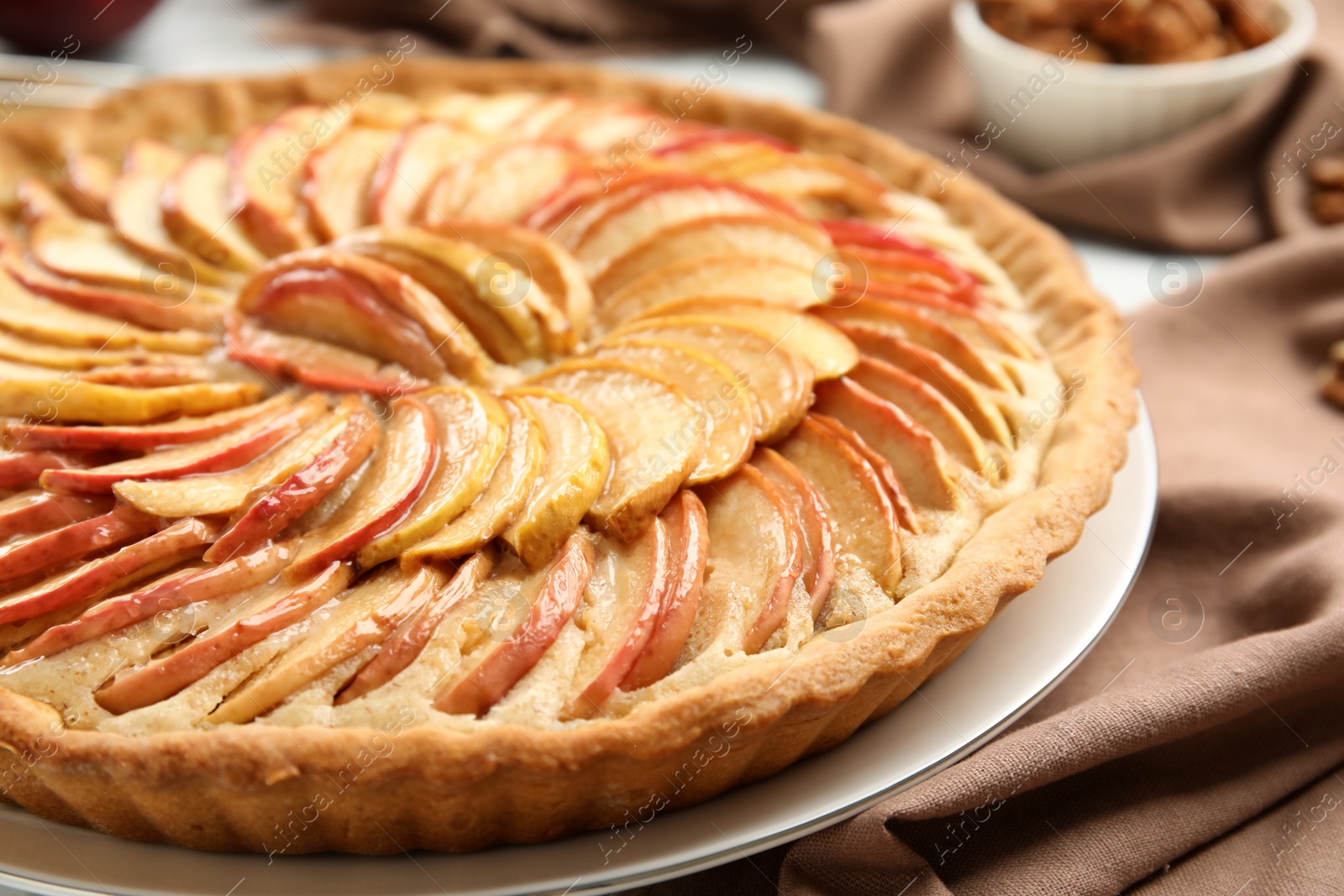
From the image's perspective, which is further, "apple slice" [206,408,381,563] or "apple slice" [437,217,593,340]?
"apple slice" [437,217,593,340]

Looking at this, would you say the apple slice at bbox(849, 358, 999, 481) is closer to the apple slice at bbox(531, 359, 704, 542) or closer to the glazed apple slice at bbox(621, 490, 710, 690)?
the apple slice at bbox(531, 359, 704, 542)

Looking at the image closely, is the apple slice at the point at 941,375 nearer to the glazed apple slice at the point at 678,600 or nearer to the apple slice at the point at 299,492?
the glazed apple slice at the point at 678,600

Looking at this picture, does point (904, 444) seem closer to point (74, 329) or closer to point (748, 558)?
point (748, 558)

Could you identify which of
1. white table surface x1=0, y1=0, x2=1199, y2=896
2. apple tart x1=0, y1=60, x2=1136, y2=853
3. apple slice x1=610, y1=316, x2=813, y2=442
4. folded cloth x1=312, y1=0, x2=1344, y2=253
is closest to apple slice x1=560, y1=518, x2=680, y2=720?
apple tart x1=0, y1=60, x2=1136, y2=853

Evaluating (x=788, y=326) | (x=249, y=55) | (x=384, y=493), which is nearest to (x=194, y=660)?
(x=384, y=493)

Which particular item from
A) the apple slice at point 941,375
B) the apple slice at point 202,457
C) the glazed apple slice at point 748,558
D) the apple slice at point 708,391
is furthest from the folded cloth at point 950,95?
the apple slice at point 202,457

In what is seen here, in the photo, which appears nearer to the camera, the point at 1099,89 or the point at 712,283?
the point at 712,283

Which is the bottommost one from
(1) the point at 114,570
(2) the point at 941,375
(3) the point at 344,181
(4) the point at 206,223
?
(2) the point at 941,375
